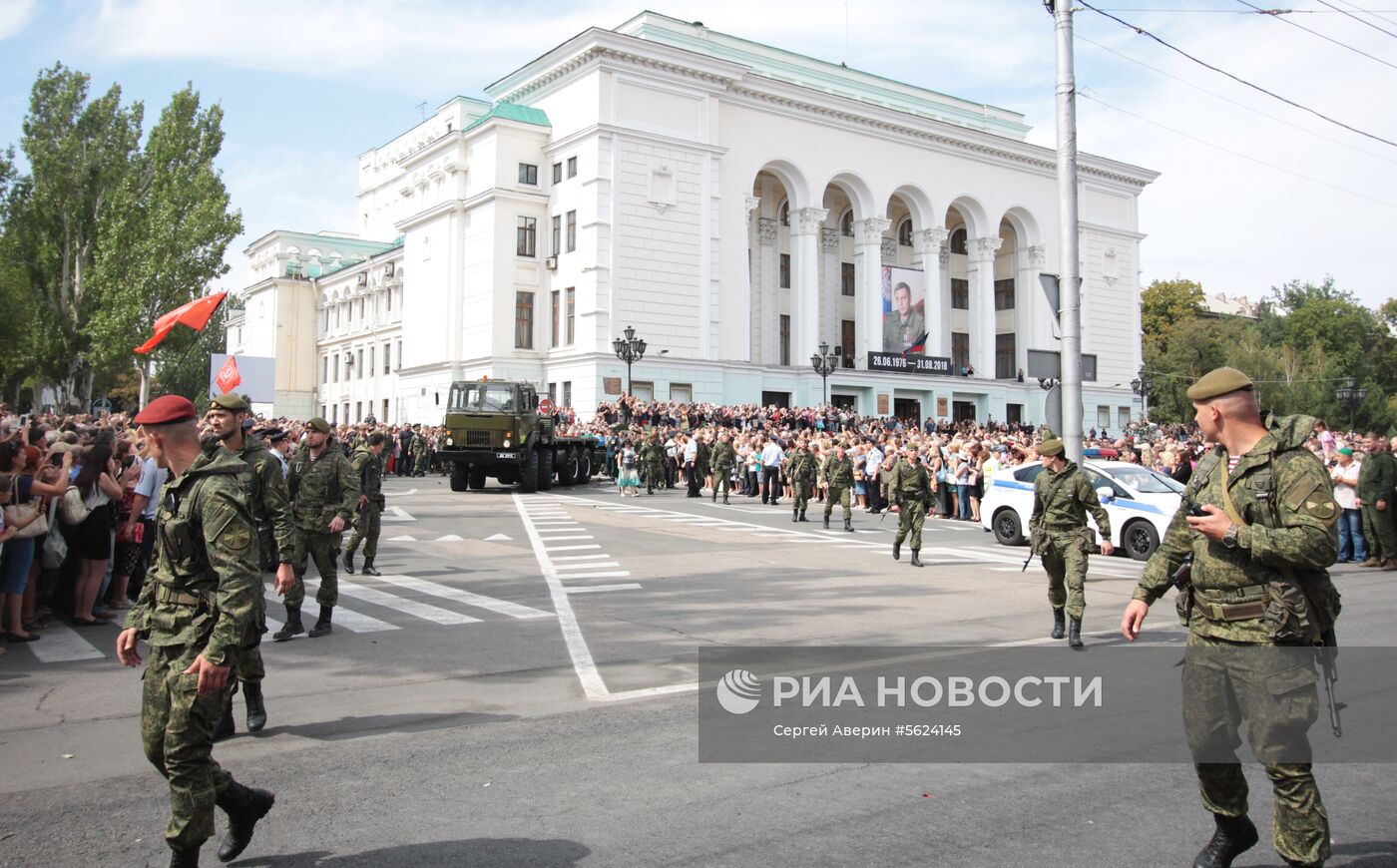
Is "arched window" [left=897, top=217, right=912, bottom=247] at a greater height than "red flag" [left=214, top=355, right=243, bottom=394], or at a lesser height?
greater

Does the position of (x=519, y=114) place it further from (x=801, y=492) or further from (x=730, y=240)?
(x=801, y=492)

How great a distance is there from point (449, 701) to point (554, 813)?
2628 millimetres

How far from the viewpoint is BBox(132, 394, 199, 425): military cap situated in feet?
14.6

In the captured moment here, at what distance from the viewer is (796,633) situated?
9727 millimetres

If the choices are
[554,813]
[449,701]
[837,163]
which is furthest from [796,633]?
[837,163]

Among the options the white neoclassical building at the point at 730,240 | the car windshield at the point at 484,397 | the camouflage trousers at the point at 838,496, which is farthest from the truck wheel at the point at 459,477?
the camouflage trousers at the point at 838,496

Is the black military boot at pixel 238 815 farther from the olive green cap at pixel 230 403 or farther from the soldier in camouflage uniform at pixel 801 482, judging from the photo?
the soldier in camouflage uniform at pixel 801 482

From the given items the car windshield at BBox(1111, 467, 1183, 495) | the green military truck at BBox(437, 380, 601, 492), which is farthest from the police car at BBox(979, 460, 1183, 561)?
the green military truck at BBox(437, 380, 601, 492)

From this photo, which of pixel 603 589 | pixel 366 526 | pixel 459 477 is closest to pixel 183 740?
pixel 603 589

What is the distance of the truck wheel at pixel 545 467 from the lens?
3052cm

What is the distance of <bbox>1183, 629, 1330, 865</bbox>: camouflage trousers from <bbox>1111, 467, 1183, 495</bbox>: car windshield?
13.5 meters

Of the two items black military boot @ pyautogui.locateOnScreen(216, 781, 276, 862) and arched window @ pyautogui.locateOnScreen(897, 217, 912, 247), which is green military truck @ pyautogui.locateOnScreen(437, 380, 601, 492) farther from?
arched window @ pyautogui.locateOnScreen(897, 217, 912, 247)

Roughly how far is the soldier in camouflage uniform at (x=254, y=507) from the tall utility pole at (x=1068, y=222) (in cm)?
1184

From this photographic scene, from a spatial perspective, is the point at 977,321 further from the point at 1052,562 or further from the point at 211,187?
the point at 1052,562
